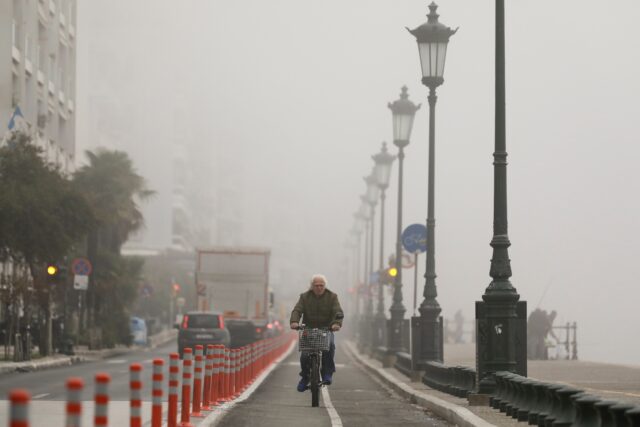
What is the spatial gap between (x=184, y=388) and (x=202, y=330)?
32.9 meters

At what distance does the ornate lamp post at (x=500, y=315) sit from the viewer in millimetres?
19109

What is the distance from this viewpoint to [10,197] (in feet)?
146

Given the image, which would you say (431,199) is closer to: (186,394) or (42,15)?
(186,394)

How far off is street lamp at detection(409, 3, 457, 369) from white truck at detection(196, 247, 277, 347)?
26087mm

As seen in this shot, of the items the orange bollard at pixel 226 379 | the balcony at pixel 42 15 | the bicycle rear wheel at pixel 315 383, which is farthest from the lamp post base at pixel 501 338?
the balcony at pixel 42 15

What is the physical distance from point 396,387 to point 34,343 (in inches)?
1100

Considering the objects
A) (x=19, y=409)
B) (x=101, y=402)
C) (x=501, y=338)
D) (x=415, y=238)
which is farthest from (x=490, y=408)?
(x=415, y=238)

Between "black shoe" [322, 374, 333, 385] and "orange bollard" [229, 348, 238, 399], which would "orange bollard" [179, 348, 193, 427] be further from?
"orange bollard" [229, 348, 238, 399]

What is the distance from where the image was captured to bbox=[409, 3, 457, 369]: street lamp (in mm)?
27656

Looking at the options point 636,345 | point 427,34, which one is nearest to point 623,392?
point 427,34

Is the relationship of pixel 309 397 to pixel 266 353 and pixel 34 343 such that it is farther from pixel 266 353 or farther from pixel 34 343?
pixel 34 343

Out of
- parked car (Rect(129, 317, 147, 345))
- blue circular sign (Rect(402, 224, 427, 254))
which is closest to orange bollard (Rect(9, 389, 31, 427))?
blue circular sign (Rect(402, 224, 427, 254))

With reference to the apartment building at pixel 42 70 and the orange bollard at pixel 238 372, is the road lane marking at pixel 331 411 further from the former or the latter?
the apartment building at pixel 42 70

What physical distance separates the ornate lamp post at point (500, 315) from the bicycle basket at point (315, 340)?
2.97 m
